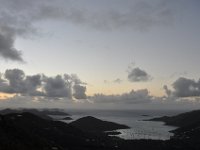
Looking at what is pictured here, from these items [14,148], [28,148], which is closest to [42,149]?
[28,148]

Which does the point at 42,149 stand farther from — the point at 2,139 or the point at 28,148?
the point at 2,139

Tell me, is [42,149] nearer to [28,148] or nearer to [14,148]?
[28,148]

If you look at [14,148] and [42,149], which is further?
[42,149]
